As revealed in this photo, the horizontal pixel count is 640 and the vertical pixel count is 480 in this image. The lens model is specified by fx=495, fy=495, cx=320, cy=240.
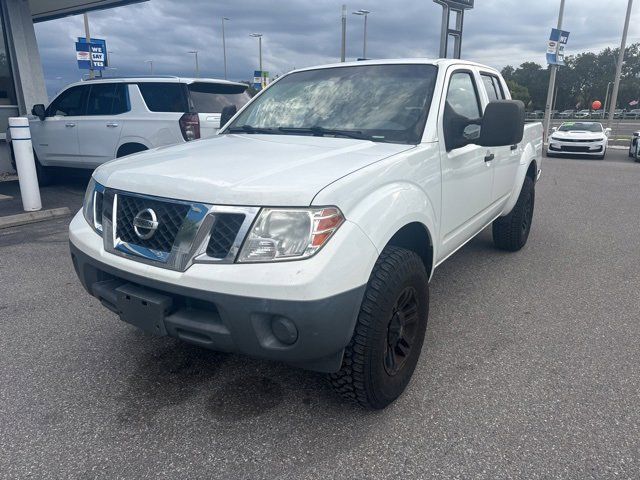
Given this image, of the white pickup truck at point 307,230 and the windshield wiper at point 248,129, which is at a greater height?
the windshield wiper at point 248,129

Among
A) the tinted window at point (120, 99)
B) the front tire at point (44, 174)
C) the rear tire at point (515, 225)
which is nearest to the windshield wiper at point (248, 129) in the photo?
the rear tire at point (515, 225)

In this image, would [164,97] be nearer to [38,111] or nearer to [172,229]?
[38,111]

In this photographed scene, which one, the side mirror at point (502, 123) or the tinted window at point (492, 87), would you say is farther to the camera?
the tinted window at point (492, 87)

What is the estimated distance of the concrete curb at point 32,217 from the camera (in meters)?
6.38

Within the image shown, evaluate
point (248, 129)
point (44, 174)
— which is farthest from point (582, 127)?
point (248, 129)

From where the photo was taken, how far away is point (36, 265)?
4.78 meters

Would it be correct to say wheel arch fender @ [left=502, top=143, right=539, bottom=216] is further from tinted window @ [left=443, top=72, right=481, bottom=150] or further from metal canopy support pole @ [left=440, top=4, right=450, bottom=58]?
metal canopy support pole @ [left=440, top=4, right=450, bottom=58]

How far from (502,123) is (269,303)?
1.80 m

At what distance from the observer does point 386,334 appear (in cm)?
232

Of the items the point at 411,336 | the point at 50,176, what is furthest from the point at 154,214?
the point at 50,176

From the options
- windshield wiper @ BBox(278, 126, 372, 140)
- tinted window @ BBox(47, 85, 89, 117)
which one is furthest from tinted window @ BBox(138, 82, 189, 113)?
windshield wiper @ BBox(278, 126, 372, 140)

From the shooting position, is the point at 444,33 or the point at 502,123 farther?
the point at 444,33

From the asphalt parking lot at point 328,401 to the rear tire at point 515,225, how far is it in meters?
0.99

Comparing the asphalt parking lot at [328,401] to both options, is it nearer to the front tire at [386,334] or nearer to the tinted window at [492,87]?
the front tire at [386,334]
